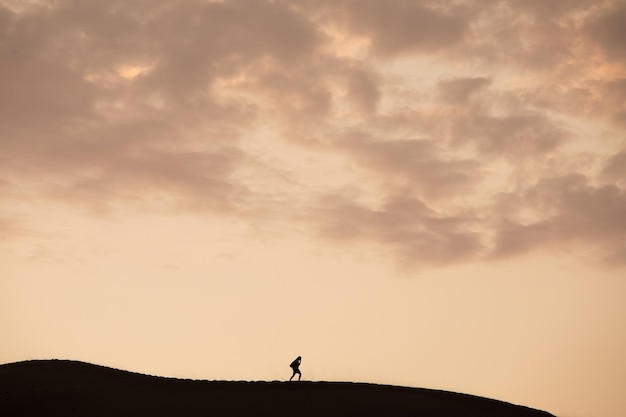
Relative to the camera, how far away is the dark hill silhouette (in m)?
41.8

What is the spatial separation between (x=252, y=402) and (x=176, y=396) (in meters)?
4.79

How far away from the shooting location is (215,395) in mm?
44594

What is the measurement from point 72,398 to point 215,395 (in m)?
8.26

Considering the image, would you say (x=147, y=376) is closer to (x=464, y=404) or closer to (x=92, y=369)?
(x=92, y=369)

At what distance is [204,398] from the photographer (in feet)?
145

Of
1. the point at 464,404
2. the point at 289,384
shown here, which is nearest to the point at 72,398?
the point at 289,384

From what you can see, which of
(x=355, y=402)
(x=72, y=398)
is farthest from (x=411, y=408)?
(x=72, y=398)

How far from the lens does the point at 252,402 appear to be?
43.3 m

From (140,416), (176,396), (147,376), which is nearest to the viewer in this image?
(140,416)

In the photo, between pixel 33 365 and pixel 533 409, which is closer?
pixel 533 409

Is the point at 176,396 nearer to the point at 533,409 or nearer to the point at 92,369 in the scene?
the point at 92,369

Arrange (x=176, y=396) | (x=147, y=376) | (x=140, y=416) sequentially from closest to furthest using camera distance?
(x=140, y=416) → (x=176, y=396) → (x=147, y=376)

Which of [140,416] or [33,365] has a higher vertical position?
[33,365]

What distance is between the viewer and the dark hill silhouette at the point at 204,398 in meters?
41.8
